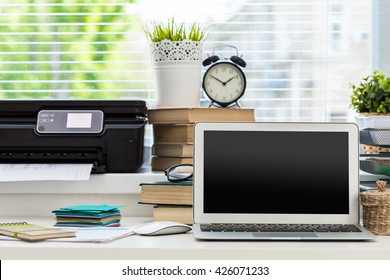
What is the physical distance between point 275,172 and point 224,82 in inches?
22.4

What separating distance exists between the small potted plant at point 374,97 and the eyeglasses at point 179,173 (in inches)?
21.6

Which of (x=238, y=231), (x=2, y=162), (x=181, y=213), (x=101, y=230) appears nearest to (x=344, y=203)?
(x=238, y=231)

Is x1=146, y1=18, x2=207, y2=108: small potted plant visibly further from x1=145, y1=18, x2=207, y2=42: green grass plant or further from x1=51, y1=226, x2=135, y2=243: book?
x1=51, y1=226, x2=135, y2=243: book

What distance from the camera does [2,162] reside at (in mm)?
2336

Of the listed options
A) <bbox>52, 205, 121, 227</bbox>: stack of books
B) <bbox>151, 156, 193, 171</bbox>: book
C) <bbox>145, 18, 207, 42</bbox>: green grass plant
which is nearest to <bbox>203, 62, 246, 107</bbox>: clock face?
<bbox>145, 18, 207, 42</bbox>: green grass plant

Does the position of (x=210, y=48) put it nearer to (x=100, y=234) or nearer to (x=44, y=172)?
(x=44, y=172)

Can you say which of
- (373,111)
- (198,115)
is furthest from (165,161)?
(373,111)

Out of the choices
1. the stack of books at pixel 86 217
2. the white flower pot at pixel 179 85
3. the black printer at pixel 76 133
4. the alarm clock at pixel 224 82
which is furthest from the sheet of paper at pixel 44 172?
the alarm clock at pixel 224 82

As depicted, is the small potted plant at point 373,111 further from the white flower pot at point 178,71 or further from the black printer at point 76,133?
the black printer at point 76,133

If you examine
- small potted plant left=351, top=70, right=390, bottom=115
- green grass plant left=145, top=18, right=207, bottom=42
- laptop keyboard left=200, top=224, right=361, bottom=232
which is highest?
green grass plant left=145, top=18, right=207, bottom=42

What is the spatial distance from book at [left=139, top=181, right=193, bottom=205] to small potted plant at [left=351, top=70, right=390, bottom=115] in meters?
0.60

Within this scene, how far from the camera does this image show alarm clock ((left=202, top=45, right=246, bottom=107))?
244 cm

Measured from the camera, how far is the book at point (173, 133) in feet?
7.68

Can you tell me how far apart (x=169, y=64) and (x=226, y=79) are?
186mm
